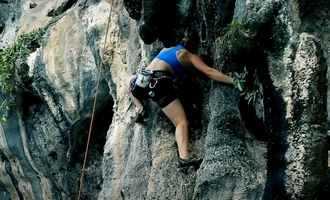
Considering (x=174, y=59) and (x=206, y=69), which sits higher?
(x=174, y=59)

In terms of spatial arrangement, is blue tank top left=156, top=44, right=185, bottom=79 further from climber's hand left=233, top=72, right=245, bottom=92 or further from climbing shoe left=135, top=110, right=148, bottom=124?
climber's hand left=233, top=72, right=245, bottom=92

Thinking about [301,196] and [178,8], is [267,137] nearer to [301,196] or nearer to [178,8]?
→ [301,196]

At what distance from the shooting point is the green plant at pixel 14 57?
1130cm

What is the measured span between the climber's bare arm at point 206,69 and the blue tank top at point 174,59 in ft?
0.35

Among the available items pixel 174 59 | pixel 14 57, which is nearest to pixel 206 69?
pixel 174 59

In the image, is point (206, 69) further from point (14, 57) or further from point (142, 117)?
point (14, 57)

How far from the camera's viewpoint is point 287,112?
19.4ft

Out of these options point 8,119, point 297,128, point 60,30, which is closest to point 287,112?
point 297,128

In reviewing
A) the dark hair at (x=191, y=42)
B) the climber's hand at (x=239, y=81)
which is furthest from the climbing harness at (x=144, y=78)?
the climber's hand at (x=239, y=81)

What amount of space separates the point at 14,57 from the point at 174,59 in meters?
4.76

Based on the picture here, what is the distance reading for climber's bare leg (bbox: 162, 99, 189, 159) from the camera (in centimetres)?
725

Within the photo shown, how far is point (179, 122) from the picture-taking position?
7371 millimetres

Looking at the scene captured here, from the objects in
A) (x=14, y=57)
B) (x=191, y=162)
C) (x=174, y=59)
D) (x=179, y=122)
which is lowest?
(x=191, y=162)

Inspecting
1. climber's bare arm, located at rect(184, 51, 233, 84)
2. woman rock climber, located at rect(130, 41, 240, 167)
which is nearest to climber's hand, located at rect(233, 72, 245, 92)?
climber's bare arm, located at rect(184, 51, 233, 84)
